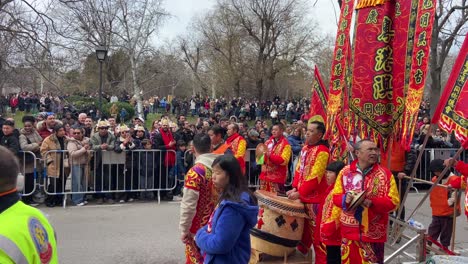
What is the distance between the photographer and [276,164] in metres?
6.84

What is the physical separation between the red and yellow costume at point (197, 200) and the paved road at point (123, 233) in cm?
197

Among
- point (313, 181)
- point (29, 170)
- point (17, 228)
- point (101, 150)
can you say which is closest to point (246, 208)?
point (17, 228)

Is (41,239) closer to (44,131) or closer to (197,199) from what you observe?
(197,199)

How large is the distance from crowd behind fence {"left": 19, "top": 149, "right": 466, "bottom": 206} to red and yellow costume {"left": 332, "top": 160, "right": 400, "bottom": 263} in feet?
18.1

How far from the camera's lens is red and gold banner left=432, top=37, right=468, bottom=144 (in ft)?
13.5

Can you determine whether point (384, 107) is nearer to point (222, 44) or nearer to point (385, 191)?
point (385, 191)

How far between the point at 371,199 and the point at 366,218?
0.23 meters

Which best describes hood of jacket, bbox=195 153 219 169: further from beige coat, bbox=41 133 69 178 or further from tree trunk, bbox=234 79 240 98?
tree trunk, bbox=234 79 240 98

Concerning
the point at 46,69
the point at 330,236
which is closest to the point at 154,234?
the point at 330,236

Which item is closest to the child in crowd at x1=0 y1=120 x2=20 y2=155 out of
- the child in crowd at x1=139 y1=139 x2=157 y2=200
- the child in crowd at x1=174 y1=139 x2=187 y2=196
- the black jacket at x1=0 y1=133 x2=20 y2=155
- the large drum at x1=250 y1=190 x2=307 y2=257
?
the black jacket at x1=0 y1=133 x2=20 y2=155

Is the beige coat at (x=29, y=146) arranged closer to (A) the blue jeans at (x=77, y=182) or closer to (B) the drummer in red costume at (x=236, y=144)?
(A) the blue jeans at (x=77, y=182)

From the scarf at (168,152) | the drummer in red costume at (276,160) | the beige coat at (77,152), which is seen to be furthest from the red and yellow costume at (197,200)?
the scarf at (168,152)

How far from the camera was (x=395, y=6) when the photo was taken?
5035 millimetres

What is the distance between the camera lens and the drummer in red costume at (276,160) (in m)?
6.80
